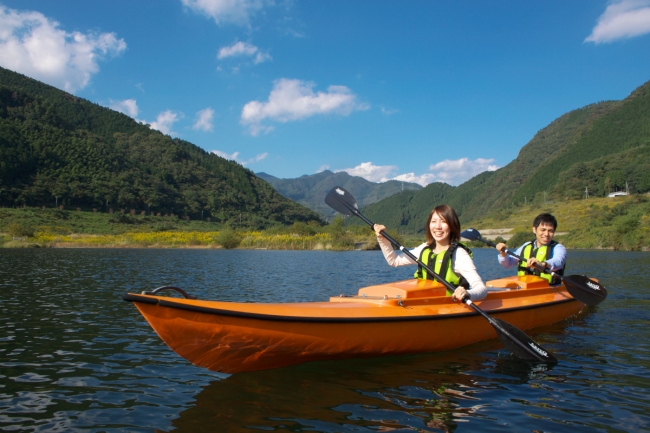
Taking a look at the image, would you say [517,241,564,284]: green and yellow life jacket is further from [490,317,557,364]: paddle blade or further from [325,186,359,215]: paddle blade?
[325,186,359,215]: paddle blade

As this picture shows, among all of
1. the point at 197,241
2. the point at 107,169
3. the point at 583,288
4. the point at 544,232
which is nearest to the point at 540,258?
the point at 544,232

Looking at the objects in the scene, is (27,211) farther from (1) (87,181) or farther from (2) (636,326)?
(2) (636,326)

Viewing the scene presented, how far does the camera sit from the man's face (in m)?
9.66

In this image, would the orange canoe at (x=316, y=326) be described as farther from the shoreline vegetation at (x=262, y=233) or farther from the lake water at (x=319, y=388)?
the shoreline vegetation at (x=262, y=233)

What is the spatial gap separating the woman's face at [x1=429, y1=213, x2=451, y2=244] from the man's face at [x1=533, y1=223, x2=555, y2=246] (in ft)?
13.4

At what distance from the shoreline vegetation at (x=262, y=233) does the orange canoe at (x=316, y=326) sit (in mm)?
45613

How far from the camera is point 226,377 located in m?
5.75

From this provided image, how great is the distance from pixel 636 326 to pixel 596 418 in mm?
5769

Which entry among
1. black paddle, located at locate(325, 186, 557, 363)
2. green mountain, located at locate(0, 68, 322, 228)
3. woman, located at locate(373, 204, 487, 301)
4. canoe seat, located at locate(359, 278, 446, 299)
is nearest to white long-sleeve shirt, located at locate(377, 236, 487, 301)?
woman, located at locate(373, 204, 487, 301)

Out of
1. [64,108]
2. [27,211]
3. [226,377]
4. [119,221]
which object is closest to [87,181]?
[119,221]

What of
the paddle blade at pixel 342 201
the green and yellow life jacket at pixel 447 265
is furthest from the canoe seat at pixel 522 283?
the paddle blade at pixel 342 201

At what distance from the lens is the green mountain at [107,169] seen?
87500 millimetres

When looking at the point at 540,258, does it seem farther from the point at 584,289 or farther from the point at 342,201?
the point at 342,201

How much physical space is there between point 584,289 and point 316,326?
7.06 metres
